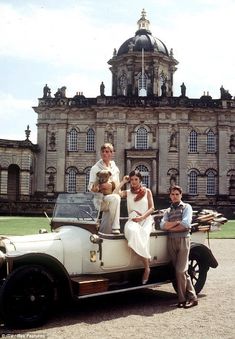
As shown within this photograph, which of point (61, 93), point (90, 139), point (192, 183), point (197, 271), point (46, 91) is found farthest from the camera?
point (61, 93)

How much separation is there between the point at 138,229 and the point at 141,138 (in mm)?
40811

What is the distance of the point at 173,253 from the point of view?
27.4ft

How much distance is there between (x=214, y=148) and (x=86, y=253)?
42547 mm

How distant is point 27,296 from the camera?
263 inches

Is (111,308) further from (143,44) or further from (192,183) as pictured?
(143,44)

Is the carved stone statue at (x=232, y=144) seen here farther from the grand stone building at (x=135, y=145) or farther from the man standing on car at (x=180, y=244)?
the man standing on car at (x=180, y=244)

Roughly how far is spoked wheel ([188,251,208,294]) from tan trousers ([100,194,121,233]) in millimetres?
2043

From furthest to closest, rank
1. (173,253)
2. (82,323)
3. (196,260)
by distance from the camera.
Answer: (196,260) → (173,253) → (82,323)

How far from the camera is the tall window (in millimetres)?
48188

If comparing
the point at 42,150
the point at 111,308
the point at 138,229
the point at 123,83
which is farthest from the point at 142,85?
the point at 111,308

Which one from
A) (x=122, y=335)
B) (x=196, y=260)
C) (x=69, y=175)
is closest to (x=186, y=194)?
(x=69, y=175)

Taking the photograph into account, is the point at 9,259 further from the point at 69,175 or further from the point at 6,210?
the point at 69,175

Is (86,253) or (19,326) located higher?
(86,253)

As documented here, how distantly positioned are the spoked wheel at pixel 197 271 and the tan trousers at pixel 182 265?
89cm
